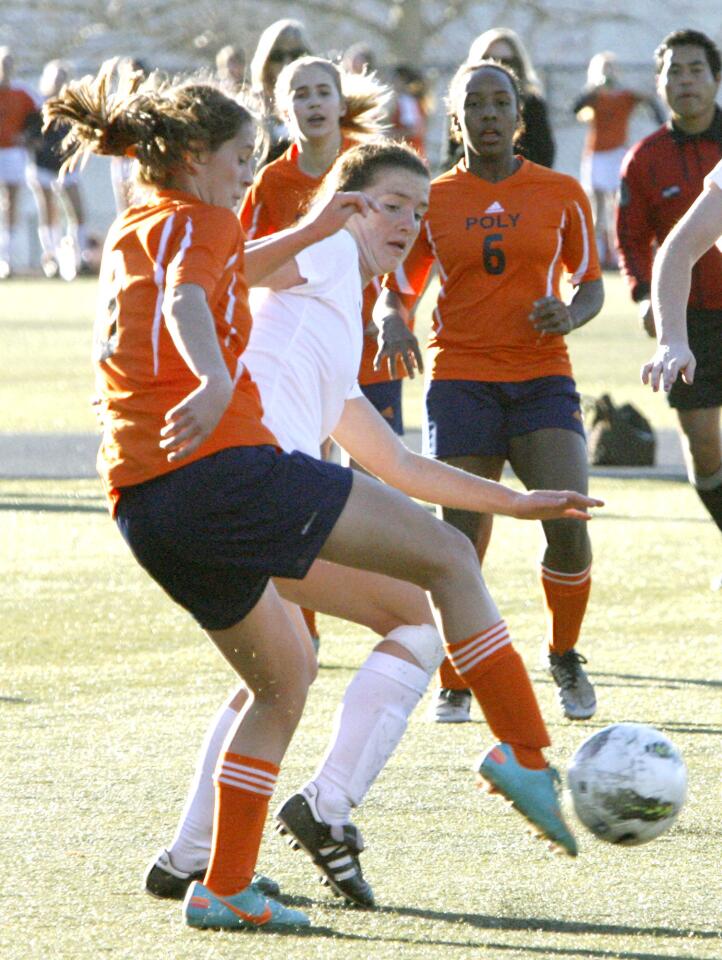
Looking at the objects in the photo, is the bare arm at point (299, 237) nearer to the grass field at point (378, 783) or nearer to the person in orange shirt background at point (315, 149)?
the grass field at point (378, 783)

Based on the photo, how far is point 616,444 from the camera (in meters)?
12.4

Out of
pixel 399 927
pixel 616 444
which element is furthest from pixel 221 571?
pixel 616 444

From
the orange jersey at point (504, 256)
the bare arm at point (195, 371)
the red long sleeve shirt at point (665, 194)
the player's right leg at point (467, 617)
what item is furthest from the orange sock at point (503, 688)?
the red long sleeve shirt at point (665, 194)

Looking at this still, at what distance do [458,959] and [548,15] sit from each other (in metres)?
37.9

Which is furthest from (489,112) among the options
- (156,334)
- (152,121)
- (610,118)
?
(610,118)

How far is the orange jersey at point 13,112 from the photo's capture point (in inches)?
1096

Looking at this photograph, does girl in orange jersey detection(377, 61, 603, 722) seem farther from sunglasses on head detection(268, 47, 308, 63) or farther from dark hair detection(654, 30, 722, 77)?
sunglasses on head detection(268, 47, 308, 63)

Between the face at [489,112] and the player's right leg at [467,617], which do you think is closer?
the player's right leg at [467,617]

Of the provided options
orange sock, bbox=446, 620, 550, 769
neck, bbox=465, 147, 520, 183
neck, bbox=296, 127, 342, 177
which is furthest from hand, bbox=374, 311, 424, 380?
orange sock, bbox=446, 620, 550, 769

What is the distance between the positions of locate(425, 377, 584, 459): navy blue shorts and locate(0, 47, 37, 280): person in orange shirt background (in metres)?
21.7

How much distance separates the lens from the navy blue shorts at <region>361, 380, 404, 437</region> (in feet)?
24.3

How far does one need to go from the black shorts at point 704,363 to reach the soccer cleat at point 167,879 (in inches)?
170

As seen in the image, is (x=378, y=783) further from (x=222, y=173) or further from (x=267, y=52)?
(x=267, y=52)

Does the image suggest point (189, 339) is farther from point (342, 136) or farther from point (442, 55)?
point (442, 55)
